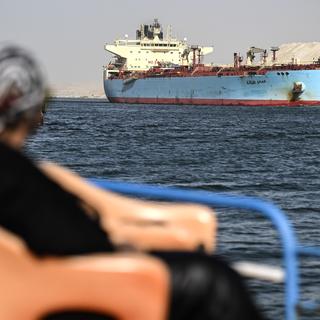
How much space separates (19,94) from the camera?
2664 mm

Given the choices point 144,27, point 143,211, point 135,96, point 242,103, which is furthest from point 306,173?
point 144,27

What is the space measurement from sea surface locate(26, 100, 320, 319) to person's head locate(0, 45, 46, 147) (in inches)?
259

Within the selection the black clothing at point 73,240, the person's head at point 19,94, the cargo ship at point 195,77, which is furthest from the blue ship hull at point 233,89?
the black clothing at point 73,240

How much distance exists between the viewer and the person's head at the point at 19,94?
266 cm

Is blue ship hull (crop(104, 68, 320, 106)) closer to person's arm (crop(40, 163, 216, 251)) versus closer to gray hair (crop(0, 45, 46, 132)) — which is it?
person's arm (crop(40, 163, 216, 251))

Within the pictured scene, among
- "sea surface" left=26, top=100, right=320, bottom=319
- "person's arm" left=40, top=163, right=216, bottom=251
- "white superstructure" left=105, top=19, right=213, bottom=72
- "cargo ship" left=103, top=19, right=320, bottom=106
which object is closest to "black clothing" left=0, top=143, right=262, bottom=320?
"person's arm" left=40, top=163, right=216, bottom=251

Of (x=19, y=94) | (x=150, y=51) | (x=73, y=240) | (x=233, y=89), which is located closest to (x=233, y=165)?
(x=19, y=94)

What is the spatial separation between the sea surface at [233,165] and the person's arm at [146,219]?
574cm

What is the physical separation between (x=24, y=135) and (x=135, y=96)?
102 metres

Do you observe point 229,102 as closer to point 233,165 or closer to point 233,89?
point 233,89

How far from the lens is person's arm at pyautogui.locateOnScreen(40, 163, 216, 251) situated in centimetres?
317

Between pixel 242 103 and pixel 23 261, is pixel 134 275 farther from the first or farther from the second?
pixel 242 103

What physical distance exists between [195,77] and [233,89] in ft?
16.3

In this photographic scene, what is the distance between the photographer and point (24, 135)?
2.74 m
